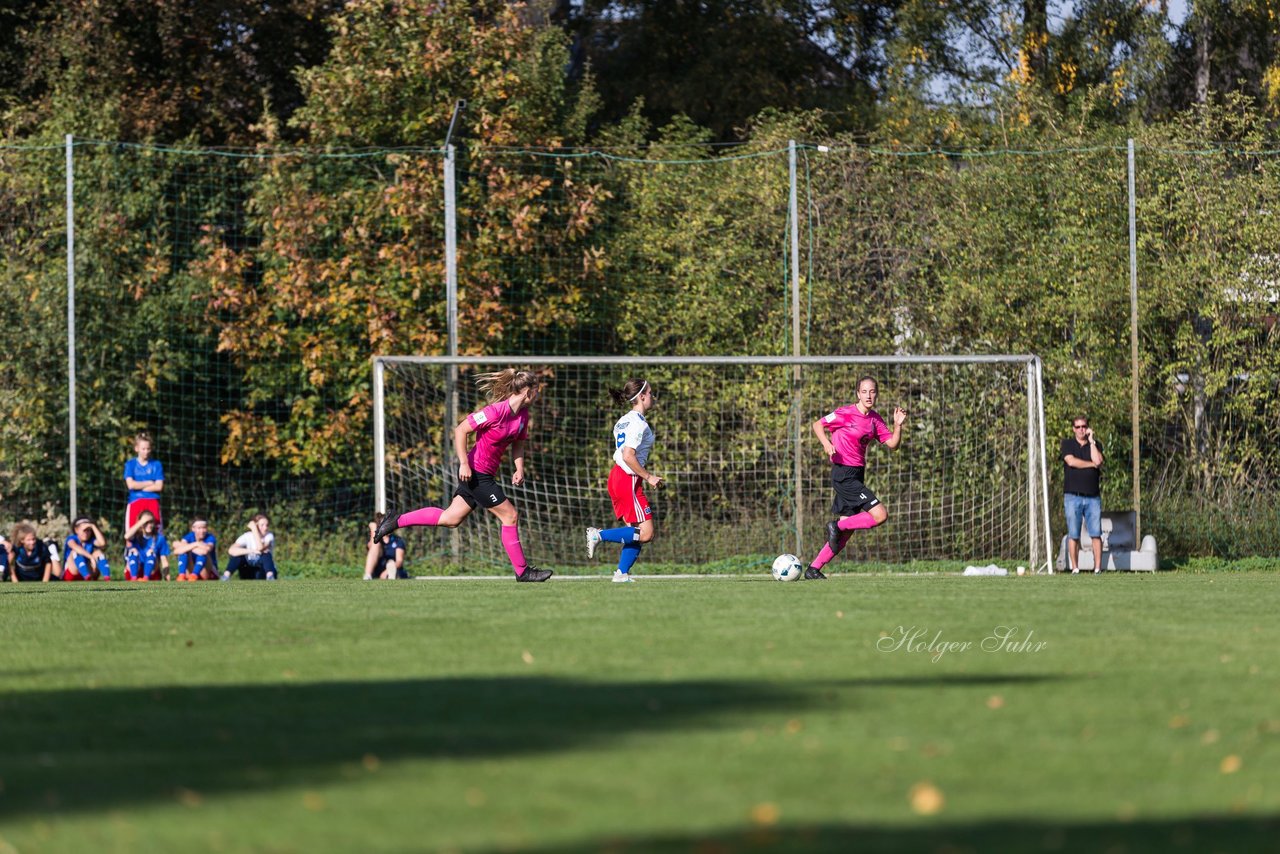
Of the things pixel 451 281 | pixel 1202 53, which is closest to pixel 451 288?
pixel 451 281

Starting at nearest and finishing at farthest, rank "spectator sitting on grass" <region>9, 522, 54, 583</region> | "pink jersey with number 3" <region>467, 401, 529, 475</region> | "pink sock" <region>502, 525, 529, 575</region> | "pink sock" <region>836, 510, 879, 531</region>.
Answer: "pink jersey with number 3" <region>467, 401, 529, 475</region>
"pink sock" <region>502, 525, 529, 575</region>
"pink sock" <region>836, 510, 879, 531</region>
"spectator sitting on grass" <region>9, 522, 54, 583</region>

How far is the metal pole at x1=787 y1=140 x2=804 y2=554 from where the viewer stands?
67.6ft

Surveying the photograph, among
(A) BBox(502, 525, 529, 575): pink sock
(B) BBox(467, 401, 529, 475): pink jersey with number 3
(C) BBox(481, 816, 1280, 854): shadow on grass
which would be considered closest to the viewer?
(C) BBox(481, 816, 1280, 854): shadow on grass

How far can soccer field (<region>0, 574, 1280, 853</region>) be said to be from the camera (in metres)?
4.47

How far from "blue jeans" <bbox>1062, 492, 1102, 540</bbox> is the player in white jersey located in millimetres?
5702

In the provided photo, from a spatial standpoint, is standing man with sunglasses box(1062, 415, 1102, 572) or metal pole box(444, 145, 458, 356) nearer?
standing man with sunglasses box(1062, 415, 1102, 572)

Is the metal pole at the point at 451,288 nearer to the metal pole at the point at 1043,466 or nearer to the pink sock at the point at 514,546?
the pink sock at the point at 514,546

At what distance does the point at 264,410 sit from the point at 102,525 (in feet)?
8.54

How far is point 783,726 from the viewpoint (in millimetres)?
6070

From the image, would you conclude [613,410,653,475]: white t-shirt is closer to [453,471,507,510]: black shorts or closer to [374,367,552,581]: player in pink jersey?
[374,367,552,581]: player in pink jersey

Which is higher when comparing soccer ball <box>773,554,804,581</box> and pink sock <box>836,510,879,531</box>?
pink sock <box>836,510,879,531</box>

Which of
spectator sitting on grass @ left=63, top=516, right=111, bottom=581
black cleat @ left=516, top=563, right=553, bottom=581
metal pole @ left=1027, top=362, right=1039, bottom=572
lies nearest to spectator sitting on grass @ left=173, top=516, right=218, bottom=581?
spectator sitting on grass @ left=63, top=516, right=111, bottom=581

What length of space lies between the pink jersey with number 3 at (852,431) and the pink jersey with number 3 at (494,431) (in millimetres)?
3087

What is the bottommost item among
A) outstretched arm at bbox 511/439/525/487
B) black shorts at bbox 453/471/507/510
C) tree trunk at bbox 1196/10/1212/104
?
black shorts at bbox 453/471/507/510
